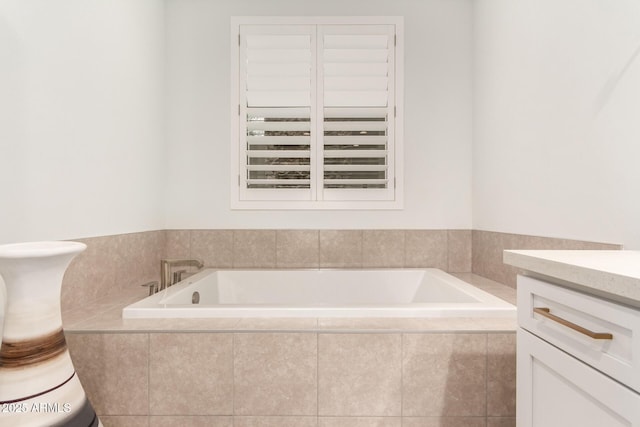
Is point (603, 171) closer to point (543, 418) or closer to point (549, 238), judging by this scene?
point (549, 238)

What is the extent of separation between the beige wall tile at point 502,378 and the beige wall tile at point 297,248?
1.34 m

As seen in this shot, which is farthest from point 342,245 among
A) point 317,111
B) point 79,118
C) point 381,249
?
point 79,118

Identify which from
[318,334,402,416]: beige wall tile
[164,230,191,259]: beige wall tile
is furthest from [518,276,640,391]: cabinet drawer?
[164,230,191,259]: beige wall tile

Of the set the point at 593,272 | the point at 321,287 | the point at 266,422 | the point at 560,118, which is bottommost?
the point at 266,422

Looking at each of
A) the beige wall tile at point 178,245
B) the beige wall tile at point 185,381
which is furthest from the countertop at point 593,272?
the beige wall tile at point 178,245

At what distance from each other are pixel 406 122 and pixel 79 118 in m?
1.89

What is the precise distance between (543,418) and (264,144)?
2043 millimetres

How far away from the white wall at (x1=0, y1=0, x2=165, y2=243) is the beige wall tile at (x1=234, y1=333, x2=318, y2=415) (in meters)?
0.92

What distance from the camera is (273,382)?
1264 mm

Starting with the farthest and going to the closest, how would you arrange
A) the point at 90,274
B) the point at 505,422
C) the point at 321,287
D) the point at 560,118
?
the point at 321,287, the point at 90,274, the point at 560,118, the point at 505,422

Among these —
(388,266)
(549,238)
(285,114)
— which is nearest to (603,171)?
(549,238)

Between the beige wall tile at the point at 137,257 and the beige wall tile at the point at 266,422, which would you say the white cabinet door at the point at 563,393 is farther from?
the beige wall tile at the point at 137,257

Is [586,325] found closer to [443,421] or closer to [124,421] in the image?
[443,421]

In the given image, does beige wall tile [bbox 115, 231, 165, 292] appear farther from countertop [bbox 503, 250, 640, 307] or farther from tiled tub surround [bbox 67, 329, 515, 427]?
countertop [bbox 503, 250, 640, 307]
